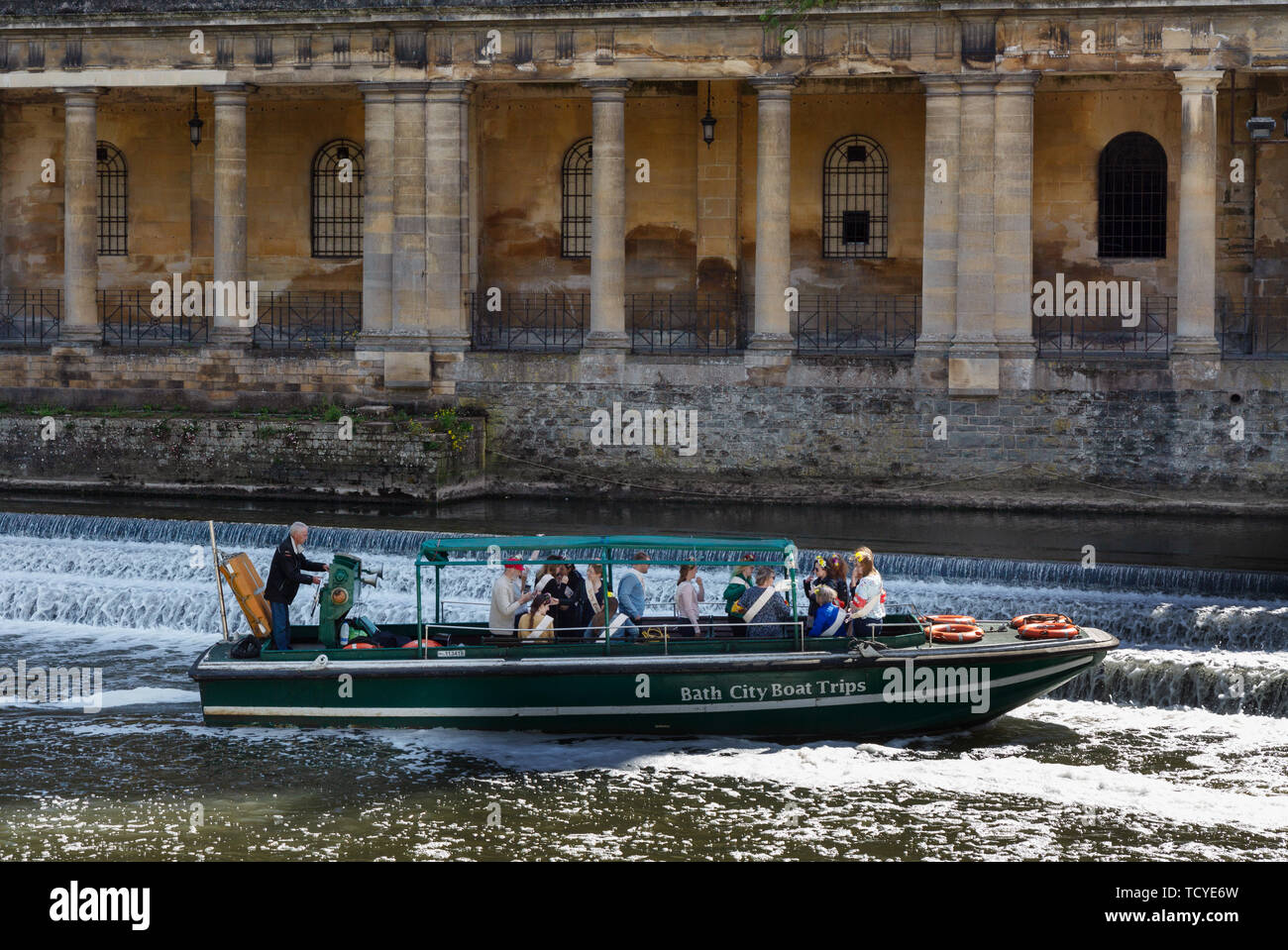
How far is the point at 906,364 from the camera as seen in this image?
32312 millimetres

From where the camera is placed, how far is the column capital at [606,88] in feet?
109

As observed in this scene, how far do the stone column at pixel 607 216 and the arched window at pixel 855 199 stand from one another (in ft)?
A: 17.5

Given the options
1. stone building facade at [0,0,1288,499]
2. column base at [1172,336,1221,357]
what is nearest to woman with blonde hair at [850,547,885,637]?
stone building facade at [0,0,1288,499]

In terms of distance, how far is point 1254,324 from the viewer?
34.9 m

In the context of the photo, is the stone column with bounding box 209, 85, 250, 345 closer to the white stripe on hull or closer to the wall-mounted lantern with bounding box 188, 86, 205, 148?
the wall-mounted lantern with bounding box 188, 86, 205, 148

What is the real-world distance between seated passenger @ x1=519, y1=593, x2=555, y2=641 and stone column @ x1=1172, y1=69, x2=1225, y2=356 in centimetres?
1586

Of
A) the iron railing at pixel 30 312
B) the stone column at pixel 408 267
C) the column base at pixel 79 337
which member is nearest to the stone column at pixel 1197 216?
the stone column at pixel 408 267

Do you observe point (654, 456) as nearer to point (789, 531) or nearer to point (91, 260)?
point (789, 531)

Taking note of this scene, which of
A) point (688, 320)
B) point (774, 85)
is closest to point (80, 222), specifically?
point (688, 320)

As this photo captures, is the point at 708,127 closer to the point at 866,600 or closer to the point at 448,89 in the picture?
the point at 448,89

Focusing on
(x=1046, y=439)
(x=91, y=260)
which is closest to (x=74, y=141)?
(x=91, y=260)

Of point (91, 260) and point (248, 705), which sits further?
point (91, 260)

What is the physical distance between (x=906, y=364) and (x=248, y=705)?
16141 mm

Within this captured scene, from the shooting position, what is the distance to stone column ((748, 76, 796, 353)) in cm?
3300
